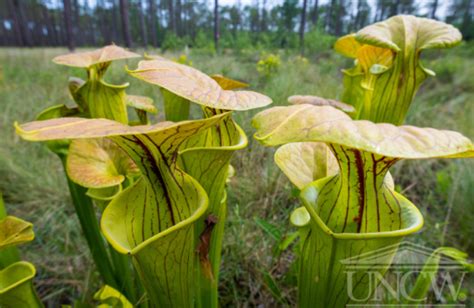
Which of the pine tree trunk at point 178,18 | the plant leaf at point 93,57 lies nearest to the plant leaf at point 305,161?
the plant leaf at point 93,57

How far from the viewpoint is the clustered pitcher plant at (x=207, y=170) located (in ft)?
1.36

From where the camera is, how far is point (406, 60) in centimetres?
107

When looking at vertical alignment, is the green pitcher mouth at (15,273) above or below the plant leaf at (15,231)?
below

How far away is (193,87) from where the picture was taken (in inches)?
19.3

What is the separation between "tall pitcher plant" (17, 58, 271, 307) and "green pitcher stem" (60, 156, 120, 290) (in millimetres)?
270

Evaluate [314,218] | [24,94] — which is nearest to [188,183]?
[314,218]

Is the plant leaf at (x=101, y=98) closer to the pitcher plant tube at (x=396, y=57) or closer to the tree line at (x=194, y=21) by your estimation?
the pitcher plant tube at (x=396, y=57)

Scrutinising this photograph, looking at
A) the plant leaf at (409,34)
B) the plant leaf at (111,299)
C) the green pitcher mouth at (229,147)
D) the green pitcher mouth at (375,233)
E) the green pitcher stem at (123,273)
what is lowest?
the green pitcher stem at (123,273)

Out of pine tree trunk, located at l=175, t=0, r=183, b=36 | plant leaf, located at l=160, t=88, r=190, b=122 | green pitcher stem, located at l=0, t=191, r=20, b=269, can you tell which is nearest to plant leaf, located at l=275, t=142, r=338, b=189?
plant leaf, located at l=160, t=88, r=190, b=122

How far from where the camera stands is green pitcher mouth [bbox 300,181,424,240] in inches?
20.8

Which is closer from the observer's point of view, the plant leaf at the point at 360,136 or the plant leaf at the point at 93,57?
the plant leaf at the point at 360,136

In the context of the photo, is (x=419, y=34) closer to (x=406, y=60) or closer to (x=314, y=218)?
(x=406, y=60)

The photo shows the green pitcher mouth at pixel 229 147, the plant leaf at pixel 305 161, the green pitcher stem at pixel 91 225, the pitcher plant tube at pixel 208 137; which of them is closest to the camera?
the pitcher plant tube at pixel 208 137

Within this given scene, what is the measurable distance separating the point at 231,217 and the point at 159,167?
1288 millimetres
